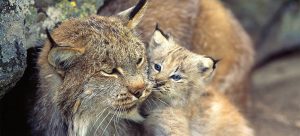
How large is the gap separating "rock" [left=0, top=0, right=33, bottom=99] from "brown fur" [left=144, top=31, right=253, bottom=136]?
1096mm

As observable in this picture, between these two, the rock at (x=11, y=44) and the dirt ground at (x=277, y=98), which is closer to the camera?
the rock at (x=11, y=44)

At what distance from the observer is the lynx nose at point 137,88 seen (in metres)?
5.47

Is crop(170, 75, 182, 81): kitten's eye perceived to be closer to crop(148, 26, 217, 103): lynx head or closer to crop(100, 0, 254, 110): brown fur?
crop(148, 26, 217, 103): lynx head

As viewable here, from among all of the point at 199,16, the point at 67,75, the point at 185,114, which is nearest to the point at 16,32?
the point at 67,75

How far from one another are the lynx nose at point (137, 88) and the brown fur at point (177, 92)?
1.55ft

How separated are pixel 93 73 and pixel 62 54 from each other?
295 millimetres

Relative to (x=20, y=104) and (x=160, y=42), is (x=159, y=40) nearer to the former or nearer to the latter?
(x=160, y=42)

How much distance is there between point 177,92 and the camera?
625 centimetres

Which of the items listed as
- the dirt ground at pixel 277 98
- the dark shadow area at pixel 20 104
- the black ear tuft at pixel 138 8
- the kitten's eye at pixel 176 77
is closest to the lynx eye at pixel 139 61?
the black ear tuft at pixel 138 8

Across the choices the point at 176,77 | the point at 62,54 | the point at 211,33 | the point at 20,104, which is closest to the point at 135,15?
the point at 176,77

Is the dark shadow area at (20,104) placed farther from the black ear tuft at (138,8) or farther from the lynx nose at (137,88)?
the lynx nose at (137,88)

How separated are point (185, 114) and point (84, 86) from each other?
4.29 ft

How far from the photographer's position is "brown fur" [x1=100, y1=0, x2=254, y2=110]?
7.53m

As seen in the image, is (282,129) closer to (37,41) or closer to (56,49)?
(37,41)
